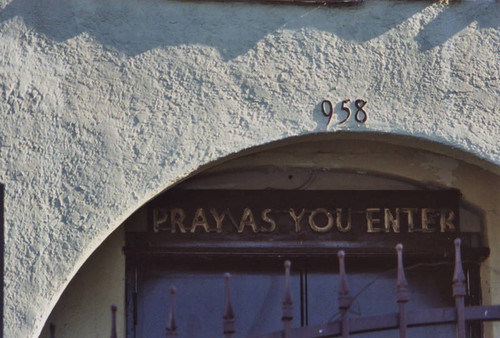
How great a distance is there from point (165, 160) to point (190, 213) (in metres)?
0.75

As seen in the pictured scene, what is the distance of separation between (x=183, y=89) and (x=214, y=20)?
0.45 metres

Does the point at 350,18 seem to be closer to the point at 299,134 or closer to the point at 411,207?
the point at 299,134

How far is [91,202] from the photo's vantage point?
250 inches

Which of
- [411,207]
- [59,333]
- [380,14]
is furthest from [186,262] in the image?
[380,14]

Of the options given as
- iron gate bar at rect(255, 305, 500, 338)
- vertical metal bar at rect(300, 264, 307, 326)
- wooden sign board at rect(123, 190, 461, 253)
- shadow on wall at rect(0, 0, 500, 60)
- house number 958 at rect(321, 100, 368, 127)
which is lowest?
iron gate bar at rect(255, 305, 500, 338)

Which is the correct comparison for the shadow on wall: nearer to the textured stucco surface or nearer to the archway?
the textured stucco surface

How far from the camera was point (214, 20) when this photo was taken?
665 centimetres

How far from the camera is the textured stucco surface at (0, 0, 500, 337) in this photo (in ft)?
20.9

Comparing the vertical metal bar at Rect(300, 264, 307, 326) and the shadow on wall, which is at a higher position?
the shadow on wall

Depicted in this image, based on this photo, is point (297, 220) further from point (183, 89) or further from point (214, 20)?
point (214, 20)

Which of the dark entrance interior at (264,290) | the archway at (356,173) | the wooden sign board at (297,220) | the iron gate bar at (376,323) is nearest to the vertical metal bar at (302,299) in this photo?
the dark entrance interior at (264,290)

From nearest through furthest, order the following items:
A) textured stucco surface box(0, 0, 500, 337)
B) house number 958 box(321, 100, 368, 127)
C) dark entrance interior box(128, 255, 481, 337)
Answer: textured stucco surface box(0, 0, 500, 337), house number 958 box(321, 100, 368, 127), dark entrance interior box(128, 255, 481, 337)

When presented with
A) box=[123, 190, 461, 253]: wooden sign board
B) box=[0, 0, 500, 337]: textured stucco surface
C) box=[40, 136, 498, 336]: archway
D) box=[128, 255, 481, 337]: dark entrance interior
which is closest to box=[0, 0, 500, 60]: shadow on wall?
box=[0, 0, 500, 337]: textured stucco surface

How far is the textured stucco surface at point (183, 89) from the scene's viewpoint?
6363 millimetres
